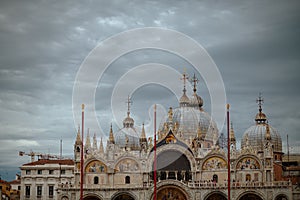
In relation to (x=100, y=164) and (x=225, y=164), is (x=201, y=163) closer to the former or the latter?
(x=225, y=164)

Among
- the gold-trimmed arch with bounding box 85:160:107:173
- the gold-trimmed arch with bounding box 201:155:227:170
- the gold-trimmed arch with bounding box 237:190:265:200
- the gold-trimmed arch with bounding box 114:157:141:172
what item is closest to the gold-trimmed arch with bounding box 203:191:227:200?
the gold-trimmed arch with bounding box 237:190:265:200

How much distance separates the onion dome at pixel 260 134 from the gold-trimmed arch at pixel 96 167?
22.1 metres

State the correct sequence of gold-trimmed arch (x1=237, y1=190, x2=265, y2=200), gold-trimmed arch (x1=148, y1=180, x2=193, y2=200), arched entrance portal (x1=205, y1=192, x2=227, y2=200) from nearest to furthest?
gold-trimmed arch (x1=237, y1=190, x2=265, y2=200) < arched entrance portal (x1=205, y1=192, x2=227, y2=200) < gold-trimmed arch (x1=148, y1=180, x2=193, y2=200)

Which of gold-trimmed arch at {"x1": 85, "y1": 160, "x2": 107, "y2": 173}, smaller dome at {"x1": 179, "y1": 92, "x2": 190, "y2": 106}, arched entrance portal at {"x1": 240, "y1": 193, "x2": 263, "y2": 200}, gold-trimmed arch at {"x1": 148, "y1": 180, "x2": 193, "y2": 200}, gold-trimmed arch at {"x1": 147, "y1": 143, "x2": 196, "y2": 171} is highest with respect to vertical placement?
smaller dome at {"x1": 179, "y1": 92, "x2": 190, "y2": 106}

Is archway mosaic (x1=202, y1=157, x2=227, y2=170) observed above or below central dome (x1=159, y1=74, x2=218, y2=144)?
below

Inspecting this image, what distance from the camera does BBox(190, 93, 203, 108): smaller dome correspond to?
93.5 metres

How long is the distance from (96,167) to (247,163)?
2116cm

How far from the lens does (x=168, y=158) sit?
74875 millimetres

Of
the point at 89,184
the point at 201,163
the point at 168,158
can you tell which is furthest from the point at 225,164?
the point at 89,184

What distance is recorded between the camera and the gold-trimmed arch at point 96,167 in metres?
75.5

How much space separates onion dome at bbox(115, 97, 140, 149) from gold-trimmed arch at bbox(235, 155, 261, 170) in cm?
2332

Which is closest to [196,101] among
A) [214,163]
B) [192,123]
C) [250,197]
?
[192,123]

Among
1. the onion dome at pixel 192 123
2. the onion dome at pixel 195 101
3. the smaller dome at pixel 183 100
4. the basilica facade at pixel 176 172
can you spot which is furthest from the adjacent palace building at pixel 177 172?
the onion dome at pixel 195 101

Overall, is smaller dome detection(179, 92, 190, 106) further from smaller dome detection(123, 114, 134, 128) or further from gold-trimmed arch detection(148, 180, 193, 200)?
gold-trimmed arch detection(148, 180, 193, 200)
